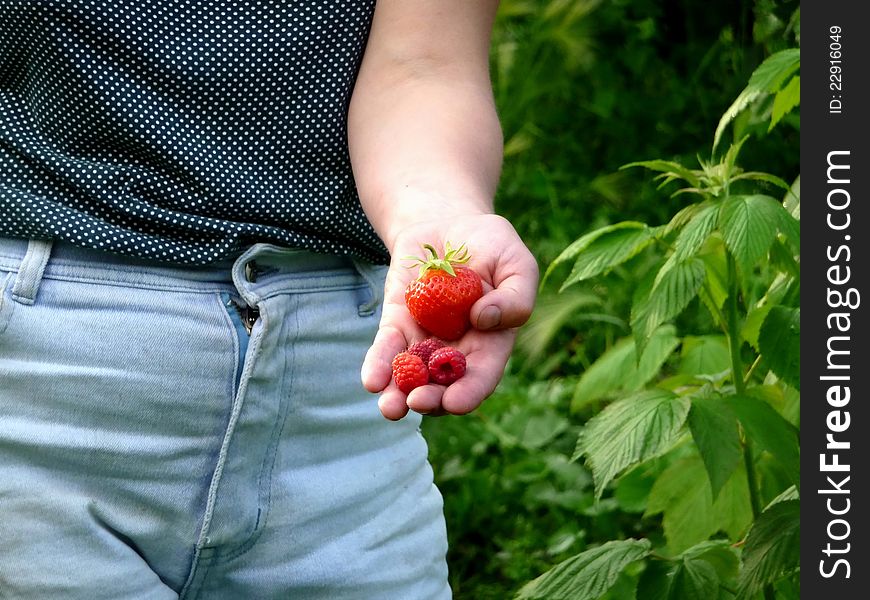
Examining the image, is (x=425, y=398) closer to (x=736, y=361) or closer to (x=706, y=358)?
(x=736, y=361)

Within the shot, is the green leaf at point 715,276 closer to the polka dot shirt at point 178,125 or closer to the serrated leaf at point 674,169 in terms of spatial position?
the serrated leaf at point 674,169

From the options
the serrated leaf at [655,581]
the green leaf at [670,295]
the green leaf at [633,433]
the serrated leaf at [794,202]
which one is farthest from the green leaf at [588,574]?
the serrated leaf at [794,202]

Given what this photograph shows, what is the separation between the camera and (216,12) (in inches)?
50.7

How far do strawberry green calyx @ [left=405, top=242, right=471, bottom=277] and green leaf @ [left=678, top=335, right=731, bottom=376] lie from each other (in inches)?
40.7

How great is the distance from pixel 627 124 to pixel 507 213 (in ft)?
2.00

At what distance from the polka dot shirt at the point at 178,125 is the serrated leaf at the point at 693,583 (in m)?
0.70

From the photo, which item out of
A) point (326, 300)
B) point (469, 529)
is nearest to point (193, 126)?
point (326, 300)

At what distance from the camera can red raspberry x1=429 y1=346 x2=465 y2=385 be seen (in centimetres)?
108

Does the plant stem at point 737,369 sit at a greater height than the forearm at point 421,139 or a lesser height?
lesser

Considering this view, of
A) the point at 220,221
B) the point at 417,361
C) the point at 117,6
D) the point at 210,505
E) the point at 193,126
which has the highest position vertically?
the point at 117,6

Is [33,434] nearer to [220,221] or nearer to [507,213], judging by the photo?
[220,221]

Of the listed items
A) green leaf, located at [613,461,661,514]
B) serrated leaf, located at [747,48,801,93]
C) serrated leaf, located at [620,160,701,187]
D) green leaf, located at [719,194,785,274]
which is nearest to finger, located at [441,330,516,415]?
green leaf, located at [719,194,785,274]

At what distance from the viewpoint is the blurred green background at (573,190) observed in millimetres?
2789

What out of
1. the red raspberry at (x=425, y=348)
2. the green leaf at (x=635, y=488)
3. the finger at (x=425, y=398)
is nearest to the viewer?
the finger at (x=425, y=398)
